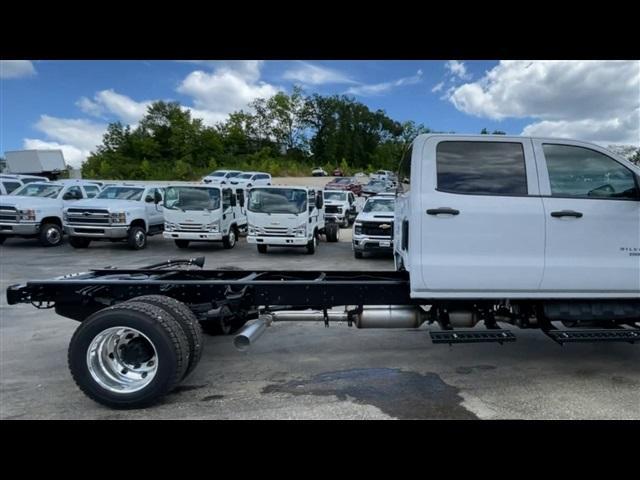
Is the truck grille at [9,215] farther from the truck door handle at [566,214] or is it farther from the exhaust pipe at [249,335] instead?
the truck door handle at [566,214]

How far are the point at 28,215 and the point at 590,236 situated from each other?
14.6 m

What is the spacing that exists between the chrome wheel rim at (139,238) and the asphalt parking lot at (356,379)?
25.5 feet

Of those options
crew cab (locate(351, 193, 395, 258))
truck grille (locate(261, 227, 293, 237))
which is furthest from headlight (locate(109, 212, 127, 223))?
crew cab (locate(351, 193, 395, 258))

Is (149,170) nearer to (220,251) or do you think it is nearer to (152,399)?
(220,251)

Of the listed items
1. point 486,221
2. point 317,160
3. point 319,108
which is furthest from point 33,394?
point 319,108

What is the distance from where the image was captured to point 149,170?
61000 mm

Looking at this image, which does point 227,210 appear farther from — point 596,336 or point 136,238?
point 596,336

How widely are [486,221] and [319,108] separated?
92577 millimetres

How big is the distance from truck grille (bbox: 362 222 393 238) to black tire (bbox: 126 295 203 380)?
8.21m

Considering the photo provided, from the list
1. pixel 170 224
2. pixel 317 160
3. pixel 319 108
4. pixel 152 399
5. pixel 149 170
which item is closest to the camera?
pixel 152 399

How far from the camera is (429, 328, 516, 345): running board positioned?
3.84m

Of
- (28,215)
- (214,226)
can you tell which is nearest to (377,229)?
(214,226)

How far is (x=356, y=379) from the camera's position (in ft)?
14.0

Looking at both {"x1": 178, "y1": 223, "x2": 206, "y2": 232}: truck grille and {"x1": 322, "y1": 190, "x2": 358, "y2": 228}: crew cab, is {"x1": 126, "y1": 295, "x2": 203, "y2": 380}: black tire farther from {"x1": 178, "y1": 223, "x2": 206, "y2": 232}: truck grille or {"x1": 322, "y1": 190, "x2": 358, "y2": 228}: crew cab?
{"x1": 322, "y1": 190, "x2": 358, "y2": 228}: crew cab
